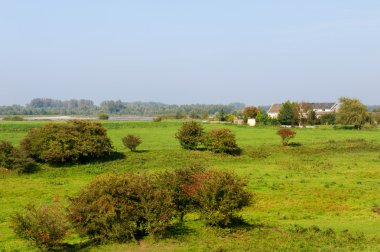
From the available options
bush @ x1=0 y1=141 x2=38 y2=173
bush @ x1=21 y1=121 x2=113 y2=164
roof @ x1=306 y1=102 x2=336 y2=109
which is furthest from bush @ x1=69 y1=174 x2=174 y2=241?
roof @ x1=306 y1=102 x2=336 y2=109

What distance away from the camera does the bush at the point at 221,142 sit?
48.7 meters

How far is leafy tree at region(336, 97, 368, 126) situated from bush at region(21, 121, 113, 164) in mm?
59782

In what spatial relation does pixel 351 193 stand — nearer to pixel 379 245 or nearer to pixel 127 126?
pixel 379 245

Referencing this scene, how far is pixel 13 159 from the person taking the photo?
38281mm

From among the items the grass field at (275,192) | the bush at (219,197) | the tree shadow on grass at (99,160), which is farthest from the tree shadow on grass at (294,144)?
the bush at (219,197)

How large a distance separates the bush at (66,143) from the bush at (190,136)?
31.5 ft

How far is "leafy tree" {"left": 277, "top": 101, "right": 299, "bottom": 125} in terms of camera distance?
328 ft

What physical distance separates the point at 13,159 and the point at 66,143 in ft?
17.0

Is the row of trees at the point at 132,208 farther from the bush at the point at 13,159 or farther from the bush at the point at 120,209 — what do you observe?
the bush at the point at 13,159

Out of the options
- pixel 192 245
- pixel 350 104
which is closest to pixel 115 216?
pixel 192 245

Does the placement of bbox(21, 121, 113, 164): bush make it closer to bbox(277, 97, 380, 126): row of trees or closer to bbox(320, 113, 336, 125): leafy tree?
bbox(277, 97, 380, 126): row of trees

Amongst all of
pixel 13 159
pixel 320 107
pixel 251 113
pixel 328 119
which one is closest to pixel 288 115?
pixel 328 119

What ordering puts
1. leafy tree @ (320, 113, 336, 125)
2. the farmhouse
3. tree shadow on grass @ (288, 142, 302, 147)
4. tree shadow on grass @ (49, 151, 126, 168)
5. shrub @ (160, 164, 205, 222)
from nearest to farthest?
shrub @ (160, 164, 205, 222)
tree shadow on grass @ (49, 151, 126, 168)
tree shadow on grass @ (288, 142, 302, 147)
leafy tree @ (320, 113, 336, 125)
the farmhouse

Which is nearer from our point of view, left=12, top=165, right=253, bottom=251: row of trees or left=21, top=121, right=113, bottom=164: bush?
left=12, top=165, right=253, bottom=251: row of trees
